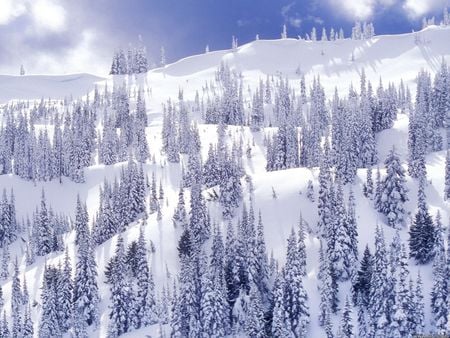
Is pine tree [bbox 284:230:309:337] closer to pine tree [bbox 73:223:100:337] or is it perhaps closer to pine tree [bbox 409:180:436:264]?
pine tree [bbox 409:180:436:264]

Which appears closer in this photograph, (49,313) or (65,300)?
(49,313)

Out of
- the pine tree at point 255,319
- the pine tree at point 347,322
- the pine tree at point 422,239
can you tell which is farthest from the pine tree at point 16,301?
the pine tree at point 422,239

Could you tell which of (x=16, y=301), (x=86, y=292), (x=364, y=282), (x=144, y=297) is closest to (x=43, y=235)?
(x=16, y=301)

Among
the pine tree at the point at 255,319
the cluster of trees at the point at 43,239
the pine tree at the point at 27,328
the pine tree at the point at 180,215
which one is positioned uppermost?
the pine tree at the point at 180,215

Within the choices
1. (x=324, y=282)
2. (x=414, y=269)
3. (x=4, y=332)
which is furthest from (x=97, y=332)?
(x=414, y=269)

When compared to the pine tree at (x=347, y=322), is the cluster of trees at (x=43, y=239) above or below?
above

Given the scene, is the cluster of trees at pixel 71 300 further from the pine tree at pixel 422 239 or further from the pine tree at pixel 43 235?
the pine tree at pixel 422 239

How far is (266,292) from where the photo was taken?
316ft

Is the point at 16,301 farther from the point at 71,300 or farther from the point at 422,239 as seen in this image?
the point at 422,239

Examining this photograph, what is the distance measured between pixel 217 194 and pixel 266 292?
112 feet

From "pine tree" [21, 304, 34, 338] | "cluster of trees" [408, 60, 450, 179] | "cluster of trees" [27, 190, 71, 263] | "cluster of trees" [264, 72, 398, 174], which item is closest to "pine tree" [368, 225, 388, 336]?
"cluster of trees" [408, 60, 450, 179]

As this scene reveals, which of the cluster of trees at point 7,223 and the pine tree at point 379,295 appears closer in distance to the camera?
the pine tree at point 379,295

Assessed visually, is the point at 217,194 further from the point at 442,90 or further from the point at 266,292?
the point at 442,90

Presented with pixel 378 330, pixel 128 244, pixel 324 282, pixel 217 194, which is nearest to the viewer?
pixel 378 330
